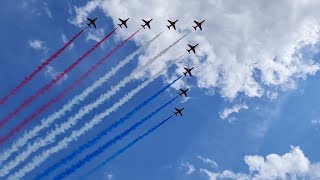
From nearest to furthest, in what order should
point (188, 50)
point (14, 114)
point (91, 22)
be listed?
point (14, 114) → point (91, 22) → point (188, 50)

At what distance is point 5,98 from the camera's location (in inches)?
4060

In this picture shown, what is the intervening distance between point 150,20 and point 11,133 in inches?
1990

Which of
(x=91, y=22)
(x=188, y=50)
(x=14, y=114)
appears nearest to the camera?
(x=14, y=114)

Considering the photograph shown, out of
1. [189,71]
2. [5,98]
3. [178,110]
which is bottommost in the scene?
[5,98]

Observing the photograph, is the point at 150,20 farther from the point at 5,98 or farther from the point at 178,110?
the point at 5,98

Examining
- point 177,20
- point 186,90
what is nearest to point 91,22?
point 177,20

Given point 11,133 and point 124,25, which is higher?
point 124,25

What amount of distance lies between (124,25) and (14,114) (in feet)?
138

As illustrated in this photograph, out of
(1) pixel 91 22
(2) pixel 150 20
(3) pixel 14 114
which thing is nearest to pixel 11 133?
(3) pixel 14 114

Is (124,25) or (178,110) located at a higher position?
(124,25)

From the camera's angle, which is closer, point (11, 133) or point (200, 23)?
point (11, 133)

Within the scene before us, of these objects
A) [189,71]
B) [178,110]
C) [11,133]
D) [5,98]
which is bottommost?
[11,133]

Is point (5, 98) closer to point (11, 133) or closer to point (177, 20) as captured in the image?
point (11, 133)

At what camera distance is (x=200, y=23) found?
13262 centimetres
